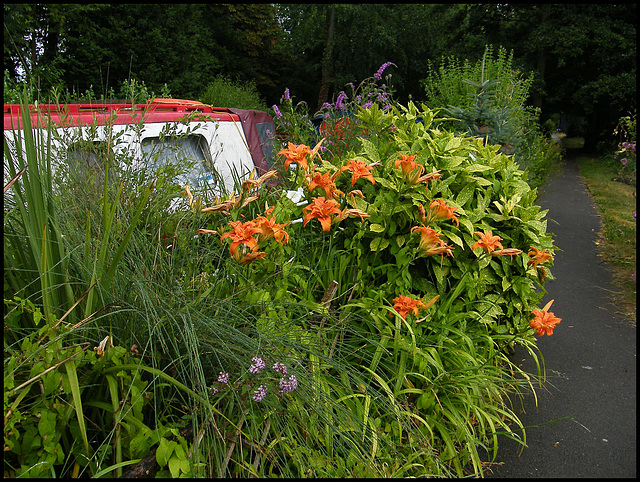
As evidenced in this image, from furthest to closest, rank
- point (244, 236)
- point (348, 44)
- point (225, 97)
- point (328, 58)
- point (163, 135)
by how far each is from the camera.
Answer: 1. point (328, 58)
2. point (348, 44)
3. point (225, 97)
4. point (163, 135)
5. point (244, 236)

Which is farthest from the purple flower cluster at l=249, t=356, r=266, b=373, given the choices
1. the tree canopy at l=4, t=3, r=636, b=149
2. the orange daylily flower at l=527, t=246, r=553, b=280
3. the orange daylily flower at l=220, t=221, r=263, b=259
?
the tree canopy at l=4, t=3, r=636, b=149

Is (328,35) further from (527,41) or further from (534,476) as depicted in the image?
(534,476)

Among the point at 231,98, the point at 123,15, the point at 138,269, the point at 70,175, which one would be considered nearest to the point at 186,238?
the point at 138,269

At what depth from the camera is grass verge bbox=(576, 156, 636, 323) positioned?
498 centimetres

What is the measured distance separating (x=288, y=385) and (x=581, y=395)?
2.42m

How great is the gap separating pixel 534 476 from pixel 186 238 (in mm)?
2048

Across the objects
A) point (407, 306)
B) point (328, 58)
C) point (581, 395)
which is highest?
point (328, 58)

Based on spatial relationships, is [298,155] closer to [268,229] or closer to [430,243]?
[268,229]

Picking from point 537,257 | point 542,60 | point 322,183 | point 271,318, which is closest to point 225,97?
point 322,183

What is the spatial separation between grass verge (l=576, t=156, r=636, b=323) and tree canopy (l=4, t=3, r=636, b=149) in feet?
31.1

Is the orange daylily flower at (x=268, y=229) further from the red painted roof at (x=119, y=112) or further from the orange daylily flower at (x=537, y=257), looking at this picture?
the orange daylily flower at (x=537, y=257)

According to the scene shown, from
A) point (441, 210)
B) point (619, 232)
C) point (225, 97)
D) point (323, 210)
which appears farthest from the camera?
point (225, 97)

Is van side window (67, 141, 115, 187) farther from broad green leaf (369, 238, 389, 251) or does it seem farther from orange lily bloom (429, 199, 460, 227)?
orange lily bloom (429, 199, 460, 227)

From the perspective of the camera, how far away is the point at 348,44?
2436cm
